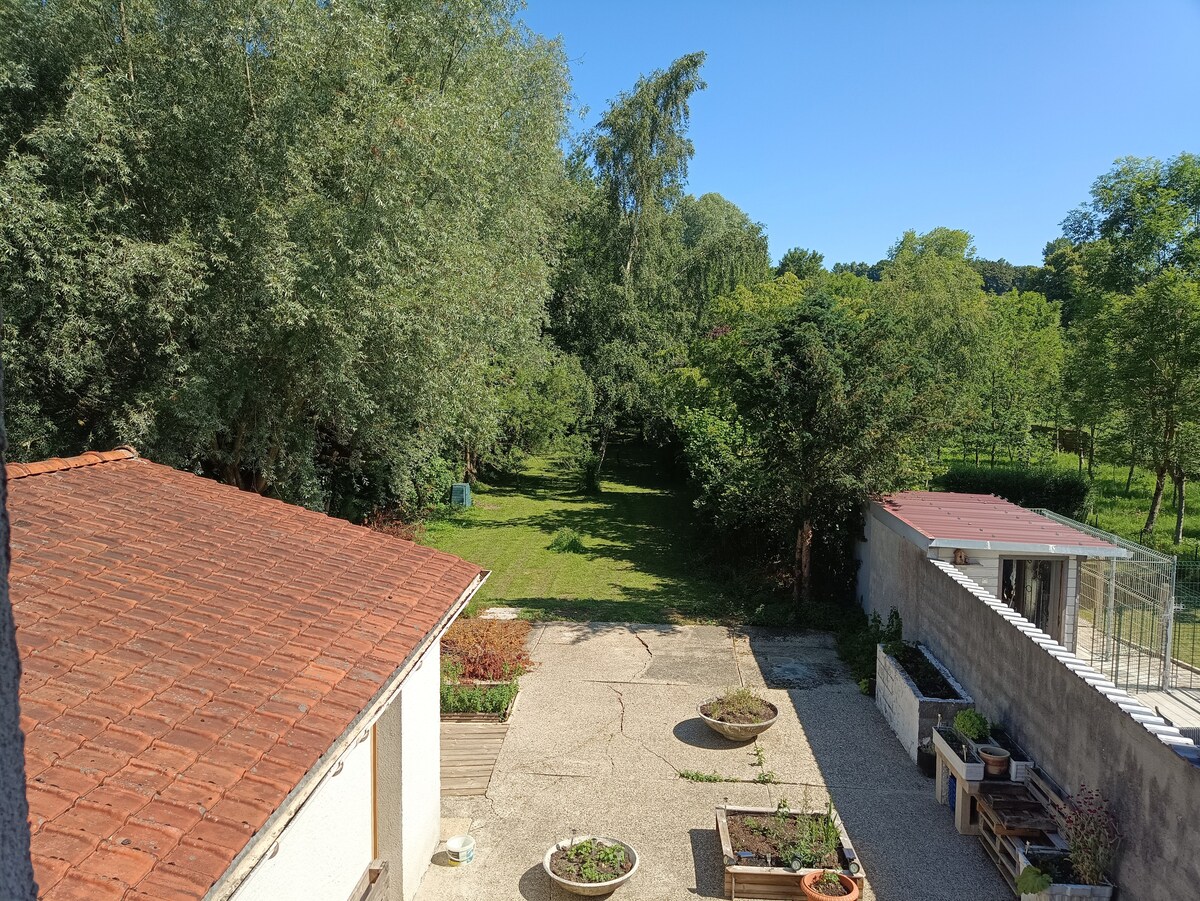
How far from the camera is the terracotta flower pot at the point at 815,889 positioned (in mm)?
6930

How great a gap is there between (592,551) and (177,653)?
17.4 m

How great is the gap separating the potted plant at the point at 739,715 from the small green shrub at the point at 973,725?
239 centimetres

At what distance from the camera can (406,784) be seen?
7043mm

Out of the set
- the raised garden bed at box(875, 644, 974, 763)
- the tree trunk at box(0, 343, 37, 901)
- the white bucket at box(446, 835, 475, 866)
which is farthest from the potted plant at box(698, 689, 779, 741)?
the tree trunk at box(0, 343, 37, 901)

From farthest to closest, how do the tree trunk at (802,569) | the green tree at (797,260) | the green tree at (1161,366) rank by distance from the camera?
the green tree at (797,260), the green tree at (1161,366), the tree trunk at (802,569)

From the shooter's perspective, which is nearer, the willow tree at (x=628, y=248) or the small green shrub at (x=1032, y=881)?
the small green shrub at (x=1032, y=881)

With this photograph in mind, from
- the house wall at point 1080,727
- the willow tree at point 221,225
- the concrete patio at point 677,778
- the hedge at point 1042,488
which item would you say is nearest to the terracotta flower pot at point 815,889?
the concrete patio at point 677,778

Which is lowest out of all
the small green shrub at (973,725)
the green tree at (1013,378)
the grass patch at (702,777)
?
the grass patch at (702,777)

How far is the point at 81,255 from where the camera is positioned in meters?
12.1

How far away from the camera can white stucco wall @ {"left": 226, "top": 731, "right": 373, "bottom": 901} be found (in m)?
4.64

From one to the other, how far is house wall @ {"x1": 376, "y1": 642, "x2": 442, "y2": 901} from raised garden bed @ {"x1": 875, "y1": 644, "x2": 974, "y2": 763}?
5481 mm

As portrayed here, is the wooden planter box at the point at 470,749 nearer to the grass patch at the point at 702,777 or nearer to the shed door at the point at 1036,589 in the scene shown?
the grass patch at the point at 702,777

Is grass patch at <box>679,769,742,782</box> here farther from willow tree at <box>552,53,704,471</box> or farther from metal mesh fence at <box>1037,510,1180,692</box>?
willow tree at <box>552,53,704,471</box>

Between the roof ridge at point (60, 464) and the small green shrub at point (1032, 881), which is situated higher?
the roof ridge at point (60, 464)
